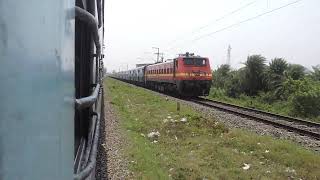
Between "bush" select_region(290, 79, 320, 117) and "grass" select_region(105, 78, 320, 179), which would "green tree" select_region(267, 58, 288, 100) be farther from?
"grass" select_region(105, 78, 320, 179)

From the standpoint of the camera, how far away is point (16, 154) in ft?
2.77

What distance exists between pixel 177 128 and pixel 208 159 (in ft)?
13.5

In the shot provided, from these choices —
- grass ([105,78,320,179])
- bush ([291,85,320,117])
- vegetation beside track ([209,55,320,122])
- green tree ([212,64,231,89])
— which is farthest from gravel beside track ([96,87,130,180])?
green tree ([212,64,231,89])

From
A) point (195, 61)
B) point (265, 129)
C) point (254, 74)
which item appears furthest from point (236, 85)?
point (265, 129)

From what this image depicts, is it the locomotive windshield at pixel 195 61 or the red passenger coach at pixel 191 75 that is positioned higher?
the locomotive windshield at pixel 195 61

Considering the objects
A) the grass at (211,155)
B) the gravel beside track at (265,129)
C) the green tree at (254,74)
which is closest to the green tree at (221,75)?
the green tree at (254,74)

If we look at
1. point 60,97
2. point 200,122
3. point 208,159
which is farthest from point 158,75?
point 60,97

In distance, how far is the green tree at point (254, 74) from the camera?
38.1 metres

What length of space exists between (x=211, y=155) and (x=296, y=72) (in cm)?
2656

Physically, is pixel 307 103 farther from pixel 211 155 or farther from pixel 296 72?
pixel 211 155

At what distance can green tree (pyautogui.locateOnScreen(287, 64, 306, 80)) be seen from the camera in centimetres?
3386

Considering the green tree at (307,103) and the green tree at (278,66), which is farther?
the green tree at (278,66)

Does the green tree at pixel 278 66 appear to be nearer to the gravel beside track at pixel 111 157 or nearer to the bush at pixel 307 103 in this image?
the bush at pixel 307 103

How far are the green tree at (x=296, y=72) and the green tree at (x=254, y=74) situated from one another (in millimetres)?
3543
